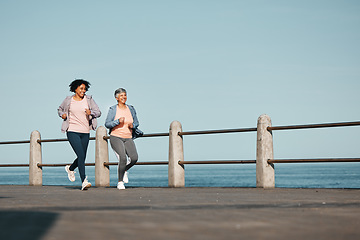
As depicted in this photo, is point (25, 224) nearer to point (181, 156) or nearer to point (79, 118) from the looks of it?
point (79, 118)

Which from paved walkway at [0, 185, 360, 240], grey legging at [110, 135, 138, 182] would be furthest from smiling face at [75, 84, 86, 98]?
paved walkway at [0, 185, 360, 240]

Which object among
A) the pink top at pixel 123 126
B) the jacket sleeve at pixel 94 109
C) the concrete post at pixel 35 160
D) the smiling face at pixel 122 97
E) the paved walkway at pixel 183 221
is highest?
the smiling face at pixel 122 97

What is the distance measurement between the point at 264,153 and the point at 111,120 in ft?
9.16

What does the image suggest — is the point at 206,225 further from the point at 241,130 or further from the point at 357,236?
the point at 241,130

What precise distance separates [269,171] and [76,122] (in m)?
3.54

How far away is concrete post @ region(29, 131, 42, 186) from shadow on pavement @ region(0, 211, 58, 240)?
9739mm

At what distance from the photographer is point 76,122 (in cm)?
1060

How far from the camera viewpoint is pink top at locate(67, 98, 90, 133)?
10.6 metres

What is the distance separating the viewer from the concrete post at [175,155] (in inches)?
477

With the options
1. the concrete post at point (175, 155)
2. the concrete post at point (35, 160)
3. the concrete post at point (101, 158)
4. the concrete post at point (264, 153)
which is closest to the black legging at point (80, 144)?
the concrete post at point (175, 155)

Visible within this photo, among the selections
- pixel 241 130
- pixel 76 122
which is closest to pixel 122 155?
pixel 76 122

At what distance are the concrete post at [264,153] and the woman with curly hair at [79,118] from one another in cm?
290

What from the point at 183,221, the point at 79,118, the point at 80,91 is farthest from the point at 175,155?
the point at 183,221

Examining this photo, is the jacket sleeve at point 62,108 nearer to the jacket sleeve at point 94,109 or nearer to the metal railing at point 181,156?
the jacket sleeve at point 94,109
